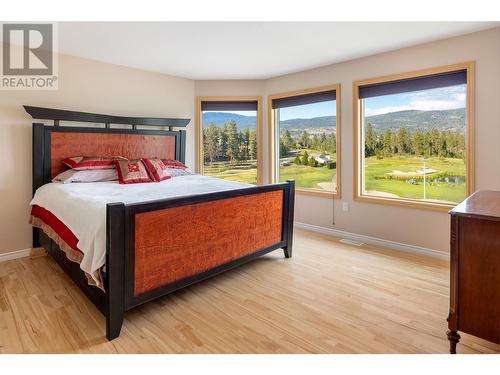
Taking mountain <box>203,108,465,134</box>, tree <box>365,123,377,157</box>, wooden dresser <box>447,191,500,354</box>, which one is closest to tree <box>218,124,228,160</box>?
mountain <box>203,108,465,134</box>

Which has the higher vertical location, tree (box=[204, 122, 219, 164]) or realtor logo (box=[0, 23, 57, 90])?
realtor logo (box=[0, 23, 57, 90])

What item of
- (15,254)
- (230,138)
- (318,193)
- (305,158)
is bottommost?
(15,254)

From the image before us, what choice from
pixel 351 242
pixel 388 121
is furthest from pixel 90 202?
pixel 388 121

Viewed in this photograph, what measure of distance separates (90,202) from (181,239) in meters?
0.71

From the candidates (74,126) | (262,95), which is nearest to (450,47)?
(262,95)

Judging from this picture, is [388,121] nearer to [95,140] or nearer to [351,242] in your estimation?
[351,242]

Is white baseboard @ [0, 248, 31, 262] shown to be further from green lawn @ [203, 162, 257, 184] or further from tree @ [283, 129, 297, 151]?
tree @ [283, 129, 297, 151]

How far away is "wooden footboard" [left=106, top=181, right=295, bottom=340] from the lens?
1.86 meters

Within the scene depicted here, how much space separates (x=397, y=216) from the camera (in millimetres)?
3549

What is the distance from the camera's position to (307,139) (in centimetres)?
451

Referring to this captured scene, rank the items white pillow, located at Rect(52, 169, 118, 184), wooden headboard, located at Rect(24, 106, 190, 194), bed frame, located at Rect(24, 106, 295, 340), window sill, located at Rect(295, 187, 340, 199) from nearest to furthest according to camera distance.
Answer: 1. bed frame, located at Rect(24, 106, 295, 340)
2. white pillow, located at Rect(52, 169, 118, 184)
3. wooden headboard, located at Rect(24, 106, 190, 194)
4. window sill, located at Rect(295, 187, 340, 199)

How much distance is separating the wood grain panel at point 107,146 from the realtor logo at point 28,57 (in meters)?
0.61

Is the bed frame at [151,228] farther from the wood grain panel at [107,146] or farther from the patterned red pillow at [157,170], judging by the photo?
the patterned red pillow at [157,170]

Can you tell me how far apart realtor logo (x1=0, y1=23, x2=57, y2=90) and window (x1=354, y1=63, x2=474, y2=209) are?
3560 millimetres
